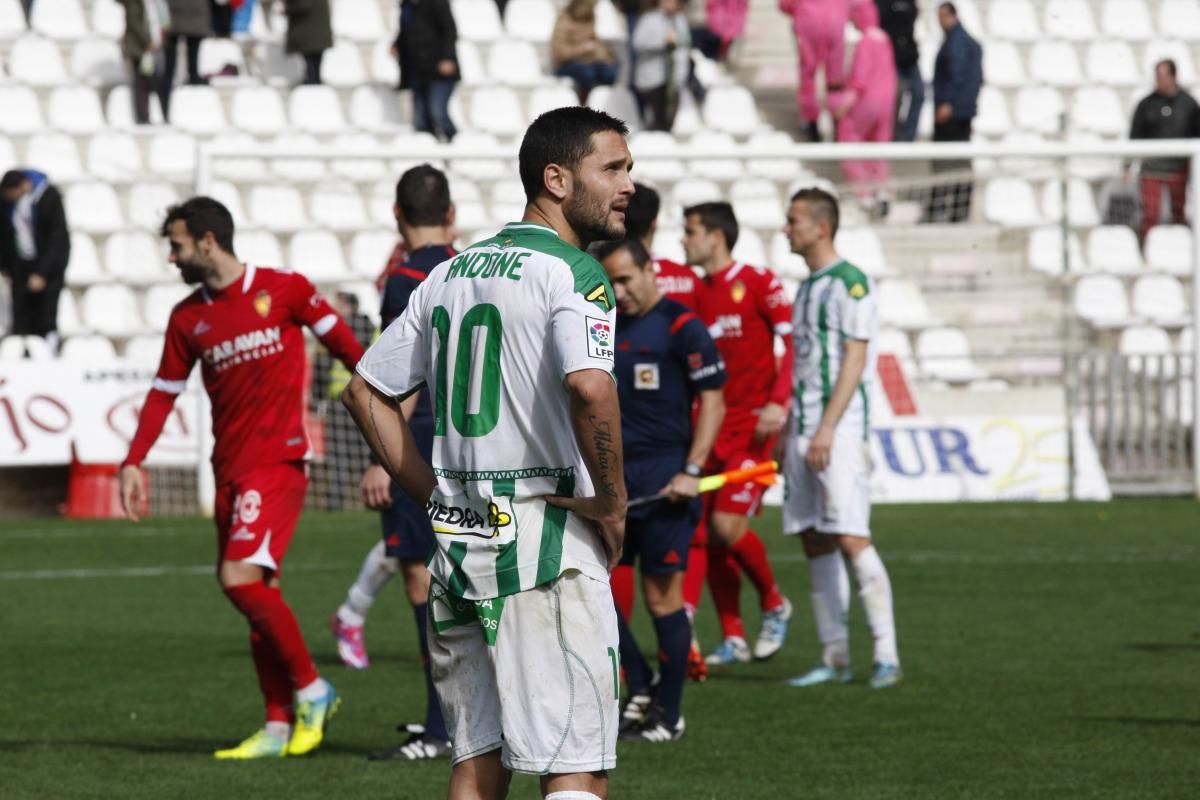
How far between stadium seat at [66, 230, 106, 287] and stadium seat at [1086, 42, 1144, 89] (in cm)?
1165

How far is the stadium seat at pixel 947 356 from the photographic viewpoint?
59.6ft

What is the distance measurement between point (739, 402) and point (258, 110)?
1238 cm

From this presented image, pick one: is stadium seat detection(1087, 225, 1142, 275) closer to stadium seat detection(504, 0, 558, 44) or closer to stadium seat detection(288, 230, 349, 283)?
stadium seat detection(504, 0, 558, 44)

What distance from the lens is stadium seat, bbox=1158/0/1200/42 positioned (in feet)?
81.4

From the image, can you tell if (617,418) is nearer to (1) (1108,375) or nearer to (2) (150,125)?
(1) (1108,375)

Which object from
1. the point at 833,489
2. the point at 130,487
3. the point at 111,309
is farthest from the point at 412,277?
the point at 111,309

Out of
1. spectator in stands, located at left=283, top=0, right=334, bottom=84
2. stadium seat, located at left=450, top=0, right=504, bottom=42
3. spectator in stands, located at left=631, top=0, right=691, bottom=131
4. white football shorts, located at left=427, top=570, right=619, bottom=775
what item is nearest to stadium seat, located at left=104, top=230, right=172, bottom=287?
spectator in stands, located at left=283, top=0, right=334, bottom=84

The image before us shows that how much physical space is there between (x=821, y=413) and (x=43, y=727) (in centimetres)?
342

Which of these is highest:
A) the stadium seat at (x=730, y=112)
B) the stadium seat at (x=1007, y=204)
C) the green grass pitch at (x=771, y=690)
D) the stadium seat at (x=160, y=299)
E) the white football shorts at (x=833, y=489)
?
the stadium seat at (x=730, y=112)

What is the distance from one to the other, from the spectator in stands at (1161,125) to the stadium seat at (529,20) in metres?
6.70

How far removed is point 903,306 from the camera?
63.4 ft

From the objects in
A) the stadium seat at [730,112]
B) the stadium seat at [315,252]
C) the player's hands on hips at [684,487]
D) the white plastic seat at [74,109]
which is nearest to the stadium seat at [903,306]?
the stadium seat at [730,112]

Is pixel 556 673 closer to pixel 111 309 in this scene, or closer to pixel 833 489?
pixel 833 489

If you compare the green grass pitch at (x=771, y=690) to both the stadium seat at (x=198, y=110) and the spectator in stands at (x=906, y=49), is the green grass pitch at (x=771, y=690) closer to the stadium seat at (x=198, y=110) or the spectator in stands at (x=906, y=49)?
the stadium seat at (x=198, y=110)
